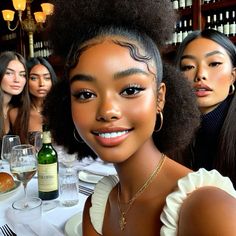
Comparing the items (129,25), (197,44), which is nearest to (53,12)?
(129,25)

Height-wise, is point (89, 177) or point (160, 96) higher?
point (160, 96)

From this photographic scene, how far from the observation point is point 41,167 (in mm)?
988

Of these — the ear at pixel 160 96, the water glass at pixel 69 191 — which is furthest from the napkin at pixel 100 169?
the ear at pixel 160 96

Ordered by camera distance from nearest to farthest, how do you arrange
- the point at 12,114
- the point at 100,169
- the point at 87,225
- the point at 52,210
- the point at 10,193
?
the point at 87,225
the point at 52,210
the point at 10,193
the point at 100,169
the point at 12,114

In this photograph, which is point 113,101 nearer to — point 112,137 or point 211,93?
point 112,137

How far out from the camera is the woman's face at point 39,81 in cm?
239

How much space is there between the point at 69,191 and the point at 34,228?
0.21 metres

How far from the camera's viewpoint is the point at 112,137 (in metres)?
0.47

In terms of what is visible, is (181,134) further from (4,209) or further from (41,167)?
(4,209)

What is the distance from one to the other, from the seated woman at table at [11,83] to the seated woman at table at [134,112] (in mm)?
1718

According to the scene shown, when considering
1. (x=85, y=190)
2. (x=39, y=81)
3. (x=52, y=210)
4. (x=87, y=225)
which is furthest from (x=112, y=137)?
(x=39, y=81)

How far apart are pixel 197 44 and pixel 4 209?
939 mm

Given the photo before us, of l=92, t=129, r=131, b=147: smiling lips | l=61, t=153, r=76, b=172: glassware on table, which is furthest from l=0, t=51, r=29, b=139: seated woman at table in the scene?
l=92, t=129, r=131, b=147: smiling lips

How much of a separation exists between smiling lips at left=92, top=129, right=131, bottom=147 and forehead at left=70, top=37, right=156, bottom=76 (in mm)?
102
